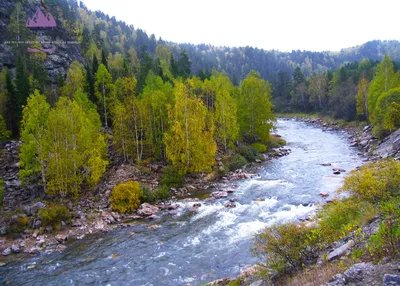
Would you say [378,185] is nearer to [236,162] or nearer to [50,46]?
[236,162]

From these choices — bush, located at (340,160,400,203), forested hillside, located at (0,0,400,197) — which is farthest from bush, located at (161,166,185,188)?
bush, located at (340,160,400,203)

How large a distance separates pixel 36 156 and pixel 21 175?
2.48 meters

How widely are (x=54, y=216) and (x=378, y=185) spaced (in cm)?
2291

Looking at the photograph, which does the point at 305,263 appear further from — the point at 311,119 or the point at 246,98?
the point at 311,119

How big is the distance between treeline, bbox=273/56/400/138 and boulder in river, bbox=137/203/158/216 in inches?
1426

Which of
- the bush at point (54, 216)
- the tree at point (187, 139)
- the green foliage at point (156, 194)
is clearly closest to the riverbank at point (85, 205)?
the bush at point (54, 216)

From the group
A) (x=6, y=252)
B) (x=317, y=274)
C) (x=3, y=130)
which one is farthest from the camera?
(x=3, y=130)

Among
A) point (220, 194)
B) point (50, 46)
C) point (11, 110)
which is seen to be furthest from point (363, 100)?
point (50, 46)

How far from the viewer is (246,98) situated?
4994 centimetres

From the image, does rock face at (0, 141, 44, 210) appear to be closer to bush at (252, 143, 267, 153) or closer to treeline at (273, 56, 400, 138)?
bush at (252, 143, 267, 153)

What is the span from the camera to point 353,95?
7062 cm

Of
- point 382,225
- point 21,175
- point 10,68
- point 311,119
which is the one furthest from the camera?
point 311,119

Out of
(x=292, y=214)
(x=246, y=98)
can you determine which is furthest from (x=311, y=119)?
(x=292, y=214)

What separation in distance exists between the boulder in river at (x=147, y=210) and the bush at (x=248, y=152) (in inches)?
766
